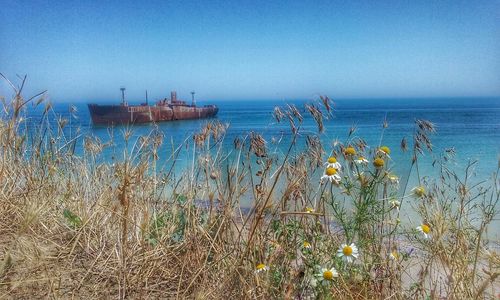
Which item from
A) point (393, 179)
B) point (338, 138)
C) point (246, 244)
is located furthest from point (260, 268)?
point (338, 138)

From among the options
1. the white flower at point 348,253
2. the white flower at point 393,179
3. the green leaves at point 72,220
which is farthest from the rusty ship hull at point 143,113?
the white flower at point 348,253

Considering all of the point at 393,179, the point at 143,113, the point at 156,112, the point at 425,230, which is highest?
the point at 393,179

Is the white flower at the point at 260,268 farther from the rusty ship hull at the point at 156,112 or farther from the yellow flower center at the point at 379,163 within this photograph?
the rusty ship hull at the point at 156,112

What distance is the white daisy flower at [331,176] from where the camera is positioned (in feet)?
6.73

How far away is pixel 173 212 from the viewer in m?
2.51

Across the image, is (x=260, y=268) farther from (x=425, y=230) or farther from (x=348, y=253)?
(x=425, y=230)

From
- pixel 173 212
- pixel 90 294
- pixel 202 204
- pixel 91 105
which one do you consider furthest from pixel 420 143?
pixel 91 105

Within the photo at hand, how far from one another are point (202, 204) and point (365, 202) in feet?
3.27

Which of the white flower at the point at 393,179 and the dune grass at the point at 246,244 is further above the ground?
the white flower at the point at 393,179

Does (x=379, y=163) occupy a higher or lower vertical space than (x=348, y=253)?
higher

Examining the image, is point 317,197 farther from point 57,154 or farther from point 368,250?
point 57,154

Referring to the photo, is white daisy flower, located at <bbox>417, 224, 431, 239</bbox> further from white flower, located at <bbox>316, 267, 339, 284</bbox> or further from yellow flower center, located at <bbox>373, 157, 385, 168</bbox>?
white flower, located at <bbox>316, 267, 339, 284</bbox>

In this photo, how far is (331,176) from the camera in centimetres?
206

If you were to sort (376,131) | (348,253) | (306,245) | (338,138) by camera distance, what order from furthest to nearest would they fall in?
1. (376,131)
2. (338,138)
3. (306,245)
4. (348,253)
